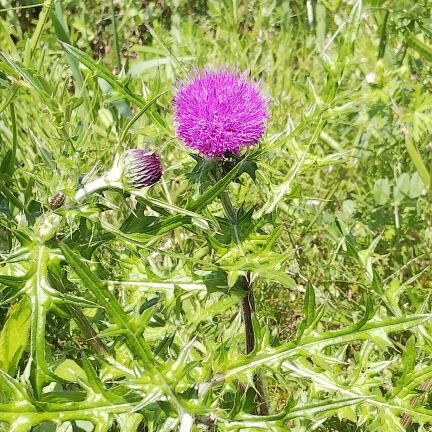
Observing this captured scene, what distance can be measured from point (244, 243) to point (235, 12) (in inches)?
76.3

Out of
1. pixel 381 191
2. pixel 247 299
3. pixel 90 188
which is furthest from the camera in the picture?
pixel 381 191

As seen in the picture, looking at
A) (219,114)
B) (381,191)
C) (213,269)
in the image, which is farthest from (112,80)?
(381,191)

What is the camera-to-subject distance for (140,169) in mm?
1240

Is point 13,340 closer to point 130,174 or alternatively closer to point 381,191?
point 130,174

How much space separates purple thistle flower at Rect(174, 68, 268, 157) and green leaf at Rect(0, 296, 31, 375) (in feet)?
1.50

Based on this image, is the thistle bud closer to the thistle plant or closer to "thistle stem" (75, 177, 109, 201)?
"thistle stem" (75, 177, 109, 201)

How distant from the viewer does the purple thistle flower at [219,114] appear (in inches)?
51.6

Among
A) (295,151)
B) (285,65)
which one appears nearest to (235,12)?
(285,65)

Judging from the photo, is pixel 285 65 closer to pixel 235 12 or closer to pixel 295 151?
pixel 235 12

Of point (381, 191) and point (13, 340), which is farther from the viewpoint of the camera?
point (381, 191)

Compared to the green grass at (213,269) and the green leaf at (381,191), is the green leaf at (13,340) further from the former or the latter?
the green leaf at (381,191)

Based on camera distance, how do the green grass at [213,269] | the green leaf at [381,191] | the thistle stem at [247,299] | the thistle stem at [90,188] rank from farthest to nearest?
the green leaf at [381,191] < the thistle stem at [247,299] < the thistle stem at [90,188] < the green grass at [213,269]

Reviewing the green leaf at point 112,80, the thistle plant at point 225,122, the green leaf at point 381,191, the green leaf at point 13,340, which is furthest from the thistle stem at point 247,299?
the green leaf at point 381,191

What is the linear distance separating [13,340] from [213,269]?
374 millimetres
